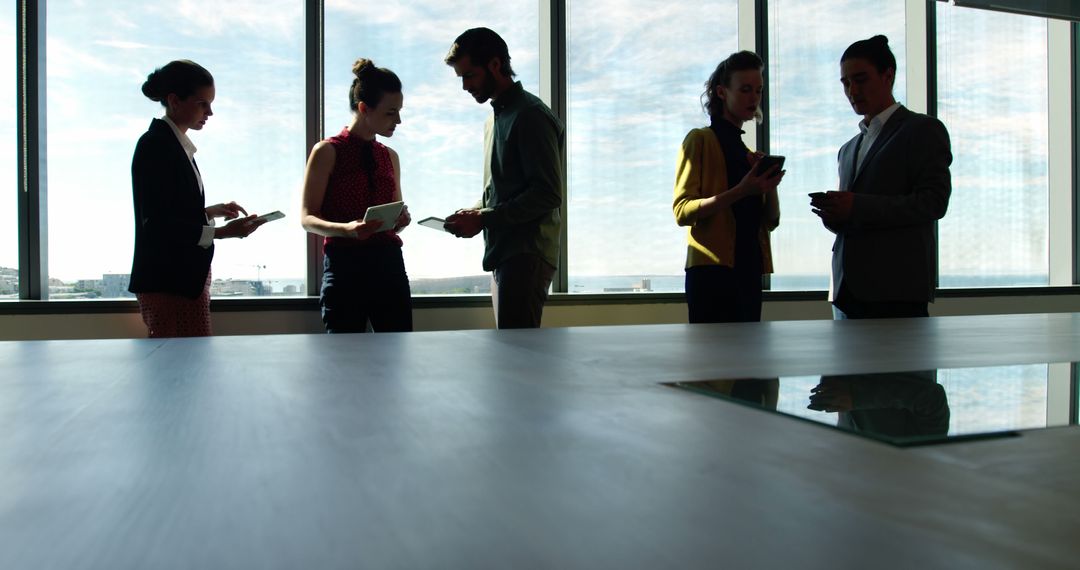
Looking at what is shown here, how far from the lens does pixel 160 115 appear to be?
351 cm

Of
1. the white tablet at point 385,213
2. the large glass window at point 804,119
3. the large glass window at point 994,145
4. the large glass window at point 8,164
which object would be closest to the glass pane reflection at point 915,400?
the white tablet at point 385,213

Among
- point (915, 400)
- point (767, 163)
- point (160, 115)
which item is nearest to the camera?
point (915, 400)

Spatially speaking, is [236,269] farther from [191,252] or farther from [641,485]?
[641,485]

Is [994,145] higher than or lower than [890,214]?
higher

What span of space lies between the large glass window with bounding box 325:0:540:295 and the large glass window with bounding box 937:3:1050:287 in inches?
126

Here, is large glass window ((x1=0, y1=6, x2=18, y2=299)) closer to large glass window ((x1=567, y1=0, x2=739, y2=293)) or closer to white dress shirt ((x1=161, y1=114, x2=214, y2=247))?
white dress shirt ((x1=161, y1=114, x2=214, y2=247))

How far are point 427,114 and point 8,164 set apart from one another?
194cm

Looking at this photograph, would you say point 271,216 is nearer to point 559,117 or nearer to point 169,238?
point 169,238

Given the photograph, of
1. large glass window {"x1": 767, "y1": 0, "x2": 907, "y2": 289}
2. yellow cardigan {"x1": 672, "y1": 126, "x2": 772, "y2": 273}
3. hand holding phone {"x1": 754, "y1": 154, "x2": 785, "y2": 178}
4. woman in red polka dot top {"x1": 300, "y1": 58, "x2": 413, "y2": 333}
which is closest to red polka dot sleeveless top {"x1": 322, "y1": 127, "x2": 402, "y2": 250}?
woman in red polka dot top {"x1": 300, "y1": 58, "x2": 413, "y2": 333}

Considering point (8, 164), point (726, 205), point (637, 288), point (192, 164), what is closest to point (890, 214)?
point (726, 205)

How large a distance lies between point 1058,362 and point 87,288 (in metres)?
3.79

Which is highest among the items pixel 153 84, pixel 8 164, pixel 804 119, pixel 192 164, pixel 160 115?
pixel 804 119

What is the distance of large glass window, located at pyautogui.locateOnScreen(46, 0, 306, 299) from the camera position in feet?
11.5

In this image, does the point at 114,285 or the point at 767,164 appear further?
the point at 114,285
